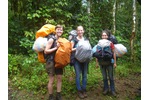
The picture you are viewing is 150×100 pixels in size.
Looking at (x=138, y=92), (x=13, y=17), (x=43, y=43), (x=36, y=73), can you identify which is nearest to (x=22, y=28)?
(x=13, y=17)

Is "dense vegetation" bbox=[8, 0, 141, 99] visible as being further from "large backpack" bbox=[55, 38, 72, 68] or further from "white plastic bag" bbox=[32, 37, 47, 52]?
"white plastic bag" bbox=[32, 37, 47, 52]

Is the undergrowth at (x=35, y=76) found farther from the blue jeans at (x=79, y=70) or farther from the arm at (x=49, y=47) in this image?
the arm at (x=49, y=47)

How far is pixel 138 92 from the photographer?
7.33 metres

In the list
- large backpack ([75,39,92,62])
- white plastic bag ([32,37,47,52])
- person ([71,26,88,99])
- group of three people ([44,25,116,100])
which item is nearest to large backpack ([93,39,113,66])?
group of three people ([44,25,116,100])

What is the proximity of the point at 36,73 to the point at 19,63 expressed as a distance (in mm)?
772

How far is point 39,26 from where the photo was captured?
9.70m

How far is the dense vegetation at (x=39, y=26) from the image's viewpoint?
24.6 feet

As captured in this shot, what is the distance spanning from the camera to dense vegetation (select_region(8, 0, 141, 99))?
750cm

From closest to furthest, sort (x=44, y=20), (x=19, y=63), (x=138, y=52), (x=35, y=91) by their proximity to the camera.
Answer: (x=35, y=91) < (x=19, y=63) < (x=44, y=20) < (x=138, y=52)

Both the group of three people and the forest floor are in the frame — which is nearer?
the group of three people

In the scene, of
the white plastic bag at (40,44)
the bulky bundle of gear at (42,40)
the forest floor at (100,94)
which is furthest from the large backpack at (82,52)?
the forest floor at (100,94)

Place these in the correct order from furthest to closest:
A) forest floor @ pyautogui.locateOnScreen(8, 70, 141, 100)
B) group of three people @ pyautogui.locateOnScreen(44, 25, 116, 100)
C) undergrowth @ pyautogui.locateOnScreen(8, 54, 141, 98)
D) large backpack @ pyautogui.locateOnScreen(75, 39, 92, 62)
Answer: undergrowth @ pyautogui.locateOnScreen(8, 54, 141, 98), forest floor @ pyautogui.locateOnScreen(8, 70, 141, 100), large backpack @ pyautogui.locateOnScreen(75, 39, 92, 62), group of three people @ pyautogui.locateOnScreen(44, 25, 116, 100)

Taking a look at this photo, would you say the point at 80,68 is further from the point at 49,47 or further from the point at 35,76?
the point at 35,76

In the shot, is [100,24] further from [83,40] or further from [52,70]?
[52,70]
